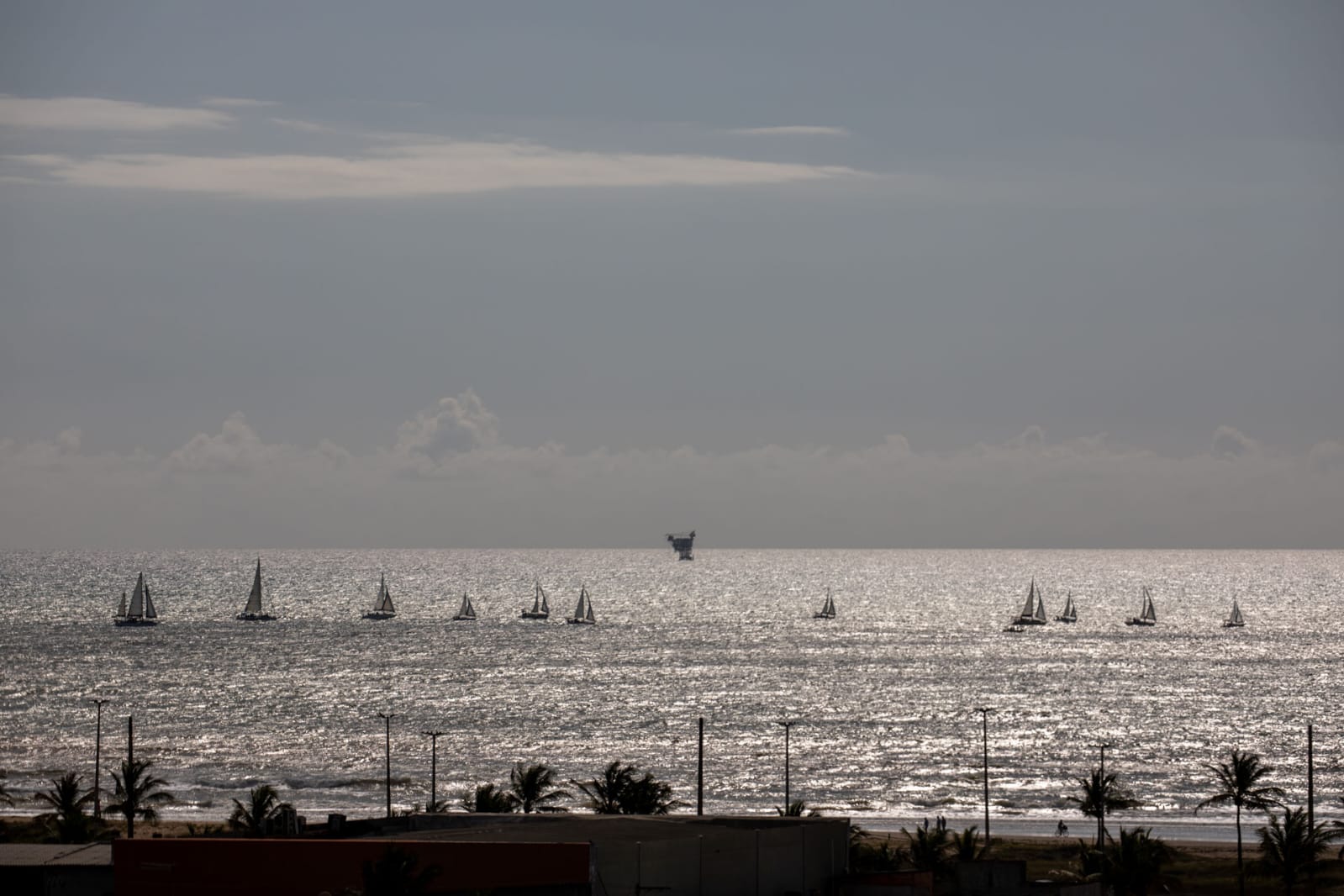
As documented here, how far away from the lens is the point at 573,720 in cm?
18025

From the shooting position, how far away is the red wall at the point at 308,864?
42.5 m

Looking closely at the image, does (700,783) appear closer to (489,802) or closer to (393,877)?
(489,802)

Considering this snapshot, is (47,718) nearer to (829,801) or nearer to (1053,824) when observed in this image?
(829,801)

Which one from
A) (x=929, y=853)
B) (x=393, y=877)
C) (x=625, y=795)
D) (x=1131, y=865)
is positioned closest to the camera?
(x=393, y=877)

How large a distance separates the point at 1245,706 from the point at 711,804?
99.6 metres

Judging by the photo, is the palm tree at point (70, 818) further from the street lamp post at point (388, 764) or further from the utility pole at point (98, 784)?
the street lamp post at point (388, 764)

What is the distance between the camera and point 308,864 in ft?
143

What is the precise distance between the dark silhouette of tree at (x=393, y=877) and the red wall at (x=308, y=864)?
905mm

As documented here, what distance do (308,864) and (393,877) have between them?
3.40m

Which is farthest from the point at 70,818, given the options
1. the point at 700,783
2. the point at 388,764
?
the point at 700,783

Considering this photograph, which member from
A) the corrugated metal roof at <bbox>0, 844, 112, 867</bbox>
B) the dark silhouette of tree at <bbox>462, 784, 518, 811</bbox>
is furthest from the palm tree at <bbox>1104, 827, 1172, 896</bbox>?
the corrugated metal roof at <bbox>0, 844, 112, 867</bbox>

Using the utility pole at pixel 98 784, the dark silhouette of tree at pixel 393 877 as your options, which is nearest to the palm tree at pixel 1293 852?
the dark silhouette of tree at pixel 393 877

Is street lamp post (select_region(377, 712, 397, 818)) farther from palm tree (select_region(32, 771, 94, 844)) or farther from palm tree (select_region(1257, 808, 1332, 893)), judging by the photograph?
palm tree (select_region(1257, 808, 1332, 893))

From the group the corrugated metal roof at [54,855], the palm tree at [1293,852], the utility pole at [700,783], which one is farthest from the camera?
the utility pole at [700,783]
